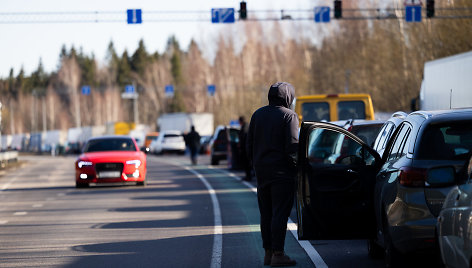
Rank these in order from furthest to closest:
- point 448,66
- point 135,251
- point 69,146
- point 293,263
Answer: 1. point 69,146
2. point 448,66
3. point 135,251
4. point 293,263

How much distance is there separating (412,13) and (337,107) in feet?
53.2

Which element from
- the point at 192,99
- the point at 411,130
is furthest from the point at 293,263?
the point at 192,99

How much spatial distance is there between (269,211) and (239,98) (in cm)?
9363

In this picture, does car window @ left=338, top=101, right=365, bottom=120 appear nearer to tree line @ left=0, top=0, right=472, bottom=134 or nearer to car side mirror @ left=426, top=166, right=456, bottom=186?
car side mirror @ left=426, top=166, right=456, bottom=186

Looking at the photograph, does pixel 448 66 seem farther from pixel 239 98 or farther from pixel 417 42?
pixel 239 98

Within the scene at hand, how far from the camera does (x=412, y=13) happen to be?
1494 inches

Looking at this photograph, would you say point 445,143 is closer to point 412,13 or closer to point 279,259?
point 279,259

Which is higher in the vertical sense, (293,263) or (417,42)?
(417,42)

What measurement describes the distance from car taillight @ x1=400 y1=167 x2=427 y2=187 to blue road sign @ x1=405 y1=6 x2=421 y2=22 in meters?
30.7

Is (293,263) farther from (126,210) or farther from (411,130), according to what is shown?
(126,210)

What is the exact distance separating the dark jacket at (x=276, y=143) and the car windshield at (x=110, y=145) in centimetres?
1650

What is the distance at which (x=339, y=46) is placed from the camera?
2854 inches

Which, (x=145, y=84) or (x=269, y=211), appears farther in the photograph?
(x=145, y=84)

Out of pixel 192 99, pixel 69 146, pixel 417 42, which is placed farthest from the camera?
pixel 192 99
